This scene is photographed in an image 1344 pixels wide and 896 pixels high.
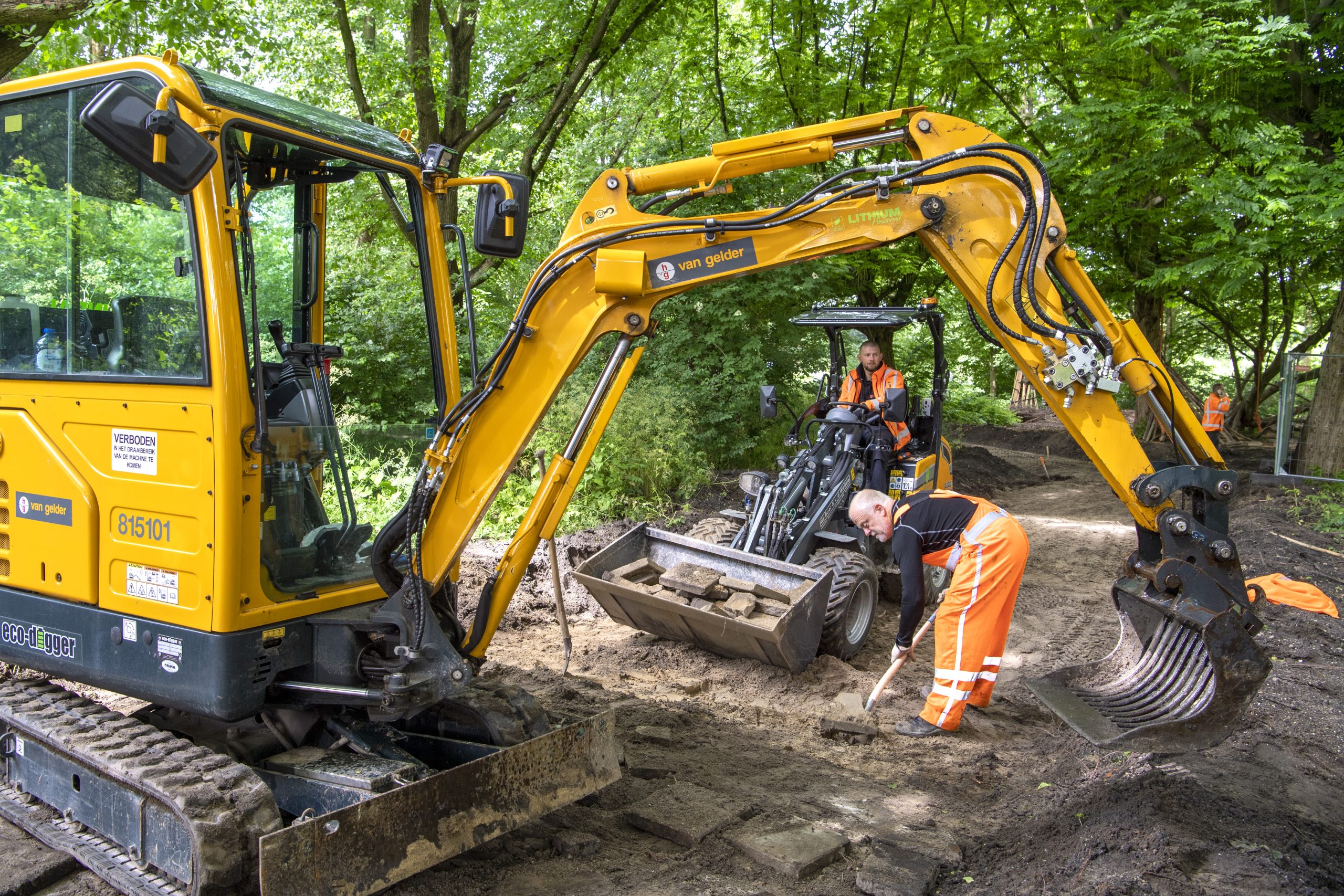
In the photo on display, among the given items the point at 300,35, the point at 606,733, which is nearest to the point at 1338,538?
the point at 606,733

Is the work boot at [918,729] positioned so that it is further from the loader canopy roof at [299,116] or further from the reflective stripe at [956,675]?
the loader canopy roof at [299,116]

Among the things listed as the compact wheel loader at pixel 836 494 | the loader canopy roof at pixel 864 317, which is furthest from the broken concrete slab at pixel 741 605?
the loader canopy roof at pixel 864 317

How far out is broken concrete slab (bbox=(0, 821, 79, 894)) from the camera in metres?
3.45

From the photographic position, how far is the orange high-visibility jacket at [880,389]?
770cm

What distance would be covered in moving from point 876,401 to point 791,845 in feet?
14.7

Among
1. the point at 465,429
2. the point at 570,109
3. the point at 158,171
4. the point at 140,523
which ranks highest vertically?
the point at 570,109

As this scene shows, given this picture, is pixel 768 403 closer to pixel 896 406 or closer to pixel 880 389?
pixel 880 389

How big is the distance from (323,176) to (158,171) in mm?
1151

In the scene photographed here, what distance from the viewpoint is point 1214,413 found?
1591 centimetres

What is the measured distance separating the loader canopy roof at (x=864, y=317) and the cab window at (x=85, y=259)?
18.6ft

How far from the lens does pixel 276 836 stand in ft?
9.62

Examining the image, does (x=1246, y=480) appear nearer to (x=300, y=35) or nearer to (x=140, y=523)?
(x=140, y=523)

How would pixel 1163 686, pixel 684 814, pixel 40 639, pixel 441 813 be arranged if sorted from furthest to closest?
1. pixel 1163 686
2. pixel 684 814
3. pixel 40 639
4. pixel 441 813

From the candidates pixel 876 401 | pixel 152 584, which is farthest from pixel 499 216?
pixel 876 401
